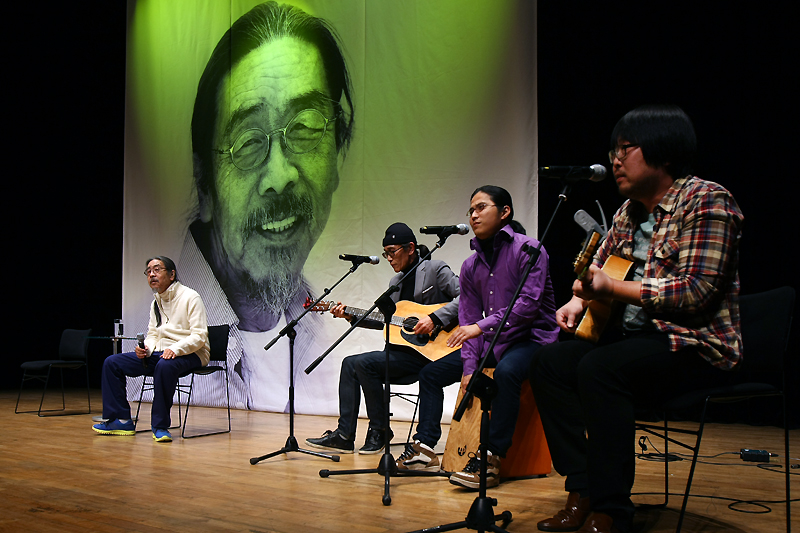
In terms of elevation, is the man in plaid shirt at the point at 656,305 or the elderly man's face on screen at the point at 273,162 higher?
the elderly man's face on screen at the point at 273,162

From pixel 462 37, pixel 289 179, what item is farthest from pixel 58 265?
pixel 462 37

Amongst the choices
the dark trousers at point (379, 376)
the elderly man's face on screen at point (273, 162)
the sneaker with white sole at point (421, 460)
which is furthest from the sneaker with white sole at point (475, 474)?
the elderly man's face on screen at point (273, 162)

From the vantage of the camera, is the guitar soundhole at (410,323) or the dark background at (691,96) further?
the dark background at (691,96)

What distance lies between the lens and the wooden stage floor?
2297 millimetres

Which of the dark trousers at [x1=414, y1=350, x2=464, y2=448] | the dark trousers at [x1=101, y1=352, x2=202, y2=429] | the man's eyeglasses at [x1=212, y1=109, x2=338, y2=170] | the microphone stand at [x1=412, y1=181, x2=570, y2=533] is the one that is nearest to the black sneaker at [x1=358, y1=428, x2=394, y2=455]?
the dark trousers at [x1=414, y1=350, x2=464, y2=448]

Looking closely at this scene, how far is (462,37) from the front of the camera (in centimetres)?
503

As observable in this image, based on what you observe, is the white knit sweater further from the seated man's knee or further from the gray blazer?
the gray blazer

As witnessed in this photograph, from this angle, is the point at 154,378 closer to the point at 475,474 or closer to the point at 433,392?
the point at 433,392

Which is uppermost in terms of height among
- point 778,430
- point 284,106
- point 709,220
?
point 284,106

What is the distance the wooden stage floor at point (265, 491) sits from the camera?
90.4 inches

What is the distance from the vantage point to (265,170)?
6.02 m

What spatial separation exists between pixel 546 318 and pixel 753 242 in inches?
86.1

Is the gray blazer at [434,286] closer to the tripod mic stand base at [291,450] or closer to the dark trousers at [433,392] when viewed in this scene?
the dark trousers at [433,392]

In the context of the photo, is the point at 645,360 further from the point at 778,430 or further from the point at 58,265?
the point at 58,265
